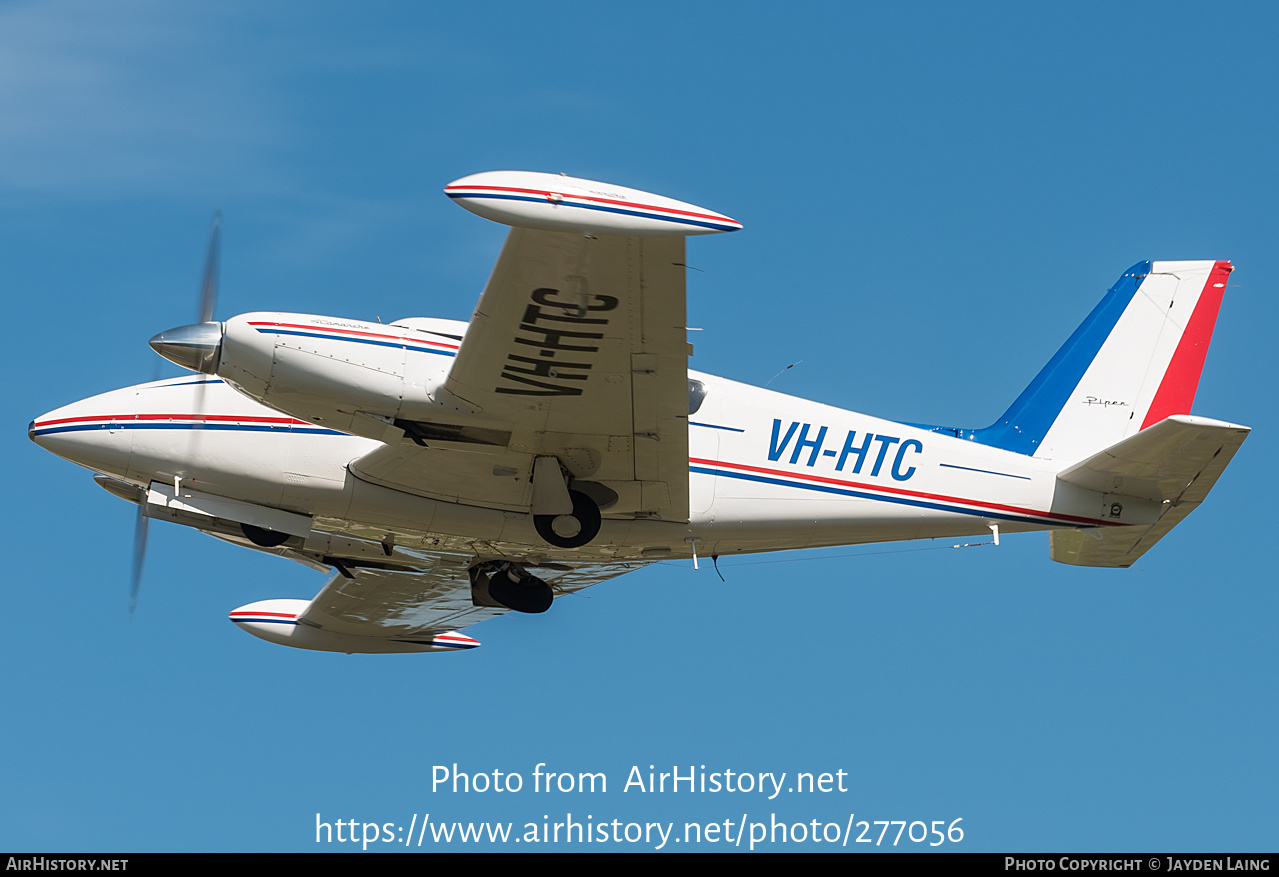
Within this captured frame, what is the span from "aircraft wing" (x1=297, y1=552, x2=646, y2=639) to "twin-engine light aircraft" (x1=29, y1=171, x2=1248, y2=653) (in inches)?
8.1

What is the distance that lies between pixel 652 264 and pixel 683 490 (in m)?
4.58

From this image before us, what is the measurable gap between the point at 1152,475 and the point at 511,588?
9.66m

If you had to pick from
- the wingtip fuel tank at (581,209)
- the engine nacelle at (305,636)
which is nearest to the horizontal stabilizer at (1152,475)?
the wingtip fuel tank at (581,209)

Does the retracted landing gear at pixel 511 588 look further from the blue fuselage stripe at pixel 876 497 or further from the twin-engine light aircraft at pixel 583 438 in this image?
the blue fuselage stripe at pixel 876 497

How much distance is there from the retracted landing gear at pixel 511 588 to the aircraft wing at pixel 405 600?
49 cm

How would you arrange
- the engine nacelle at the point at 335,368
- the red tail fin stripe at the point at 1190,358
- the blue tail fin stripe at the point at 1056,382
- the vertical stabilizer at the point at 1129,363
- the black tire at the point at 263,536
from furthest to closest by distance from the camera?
the red tail fin stripe at the point at 1190,358, the vertical stabilizer at the point at 1129,363, the blue tail fin stripe at the point at 1056,382, the black tire at the point at 263,536, the engine nacelle at the point at 335,368

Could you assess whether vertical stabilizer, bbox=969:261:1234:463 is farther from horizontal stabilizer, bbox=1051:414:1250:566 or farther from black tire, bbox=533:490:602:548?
black tire, bbox=533:490:602:548

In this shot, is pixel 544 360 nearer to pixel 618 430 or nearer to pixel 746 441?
pixel 618 430

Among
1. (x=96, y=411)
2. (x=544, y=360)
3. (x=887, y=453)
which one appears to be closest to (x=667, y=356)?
(x=544, y=360)

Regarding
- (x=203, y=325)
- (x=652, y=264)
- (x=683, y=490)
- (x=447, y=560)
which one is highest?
(x=652, y=264)

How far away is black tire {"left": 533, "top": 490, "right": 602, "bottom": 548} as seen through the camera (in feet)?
58.5

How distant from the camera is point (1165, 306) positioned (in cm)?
2206

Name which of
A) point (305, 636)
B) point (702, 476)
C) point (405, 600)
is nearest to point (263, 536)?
point (405, 600)

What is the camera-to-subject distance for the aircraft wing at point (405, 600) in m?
21.7
